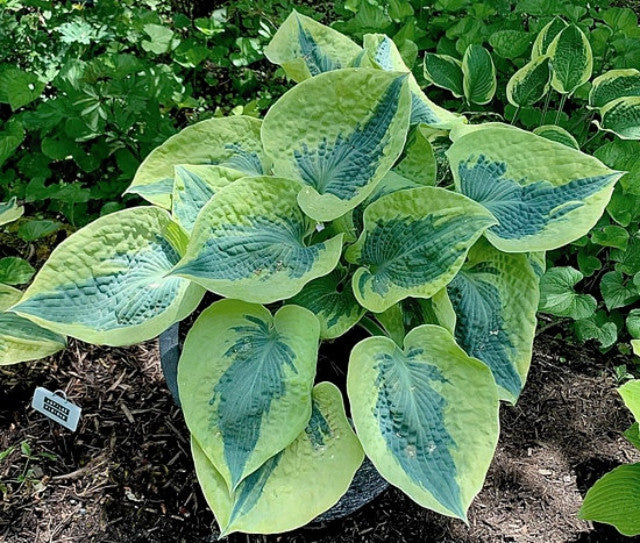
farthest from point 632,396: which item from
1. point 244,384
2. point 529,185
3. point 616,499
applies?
point 244,384

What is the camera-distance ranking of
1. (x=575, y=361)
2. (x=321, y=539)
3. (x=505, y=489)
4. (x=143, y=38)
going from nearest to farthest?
(x=321, y=539) < (x=505, y=489) < (x=575, y=361) < (x=143, y=38)

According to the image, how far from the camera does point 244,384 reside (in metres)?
0.97

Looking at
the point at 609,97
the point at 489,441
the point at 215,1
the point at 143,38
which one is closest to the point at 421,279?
the point at 489,441

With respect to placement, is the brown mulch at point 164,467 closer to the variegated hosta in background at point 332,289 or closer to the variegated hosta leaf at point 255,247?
the variegated hosta in background at point 332,289

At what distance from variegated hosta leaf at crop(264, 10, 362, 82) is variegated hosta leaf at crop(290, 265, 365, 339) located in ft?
1.24

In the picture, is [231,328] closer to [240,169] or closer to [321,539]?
[240,169]

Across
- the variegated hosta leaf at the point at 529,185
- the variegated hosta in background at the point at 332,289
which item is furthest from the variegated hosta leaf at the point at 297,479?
the variegated hosta leaf at the point at 529,185

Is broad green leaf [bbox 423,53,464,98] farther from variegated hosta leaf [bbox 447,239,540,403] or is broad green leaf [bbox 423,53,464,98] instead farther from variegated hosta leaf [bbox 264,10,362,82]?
variegated hosta leaf [bbox 447,239,540,403]

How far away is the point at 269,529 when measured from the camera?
94 cm

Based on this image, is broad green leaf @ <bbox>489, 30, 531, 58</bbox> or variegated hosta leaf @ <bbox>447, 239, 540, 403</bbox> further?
broad green leaf @ <bbox>489, 30, 531, 58</bbox>

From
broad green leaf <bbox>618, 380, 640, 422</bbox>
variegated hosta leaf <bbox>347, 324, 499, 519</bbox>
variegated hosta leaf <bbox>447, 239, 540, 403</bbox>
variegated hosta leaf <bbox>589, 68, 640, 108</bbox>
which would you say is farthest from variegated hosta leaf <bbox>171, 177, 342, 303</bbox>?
variegated hosta leaf <bbox>589, 68, 640, 108</bbox>

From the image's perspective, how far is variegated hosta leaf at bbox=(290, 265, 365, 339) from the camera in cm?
104

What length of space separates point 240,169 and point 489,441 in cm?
60

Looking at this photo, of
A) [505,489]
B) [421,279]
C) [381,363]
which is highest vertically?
[421,279]
